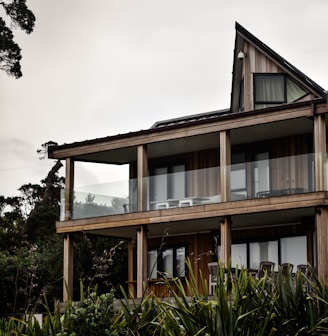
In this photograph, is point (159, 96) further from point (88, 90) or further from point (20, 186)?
point (20, 186)

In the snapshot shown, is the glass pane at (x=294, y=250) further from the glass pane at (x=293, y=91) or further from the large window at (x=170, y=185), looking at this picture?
the glass pane at (x=293, y=91)

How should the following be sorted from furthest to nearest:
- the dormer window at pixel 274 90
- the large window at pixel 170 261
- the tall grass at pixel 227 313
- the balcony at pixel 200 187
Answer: the large window at pixel 170 261 → the dormer window at pixel 274 90 → the balcony at pixel 200 187 → the tall grass at pixel 227 313

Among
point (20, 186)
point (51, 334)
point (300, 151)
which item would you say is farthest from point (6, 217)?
point (51, 334)

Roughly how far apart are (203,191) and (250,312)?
1930 cm

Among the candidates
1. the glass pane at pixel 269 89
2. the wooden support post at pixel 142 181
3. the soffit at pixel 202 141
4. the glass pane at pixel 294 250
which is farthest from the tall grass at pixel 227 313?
the glass pane at pixel 269 89

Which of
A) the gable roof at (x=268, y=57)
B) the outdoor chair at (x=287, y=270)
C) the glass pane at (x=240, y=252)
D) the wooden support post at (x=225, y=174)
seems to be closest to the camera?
the outdoor chair at (x=287, y=270)

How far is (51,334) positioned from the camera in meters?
15.2

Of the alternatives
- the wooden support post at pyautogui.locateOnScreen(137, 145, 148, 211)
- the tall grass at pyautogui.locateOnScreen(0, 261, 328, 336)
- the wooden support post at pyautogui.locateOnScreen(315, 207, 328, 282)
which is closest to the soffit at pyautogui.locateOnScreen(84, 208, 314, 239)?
the wooden support post at pyautogui.locateOnScreen(137, 145, 148, 211)

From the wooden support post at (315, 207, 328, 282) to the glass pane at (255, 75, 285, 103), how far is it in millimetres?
5939

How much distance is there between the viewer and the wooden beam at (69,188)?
107 ft

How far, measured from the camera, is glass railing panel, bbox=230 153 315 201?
29734mm

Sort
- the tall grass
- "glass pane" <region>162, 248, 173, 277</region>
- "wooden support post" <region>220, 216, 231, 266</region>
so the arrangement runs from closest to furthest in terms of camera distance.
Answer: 1. the tall grass
2. "wooden support post" <region>220, 216, 231, 266</region>
3. "glass pane" <region>162, 248, 173, 277</region>

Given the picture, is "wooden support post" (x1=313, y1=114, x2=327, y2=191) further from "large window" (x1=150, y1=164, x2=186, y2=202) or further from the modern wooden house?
"large window" (x1=150, y1=164, x2=186, y2=202)

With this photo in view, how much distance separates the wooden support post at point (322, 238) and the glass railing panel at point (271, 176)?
2.04 meters
